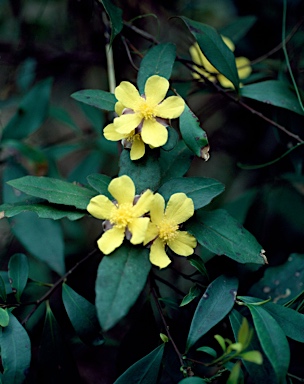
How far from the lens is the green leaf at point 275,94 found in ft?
2.84

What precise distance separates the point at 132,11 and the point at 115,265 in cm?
94

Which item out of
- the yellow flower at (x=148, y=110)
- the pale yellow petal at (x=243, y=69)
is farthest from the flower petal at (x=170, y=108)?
the pale yellow petal at (x=243, y=69)

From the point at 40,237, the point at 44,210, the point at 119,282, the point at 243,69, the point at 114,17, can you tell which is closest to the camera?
the point at 119,282

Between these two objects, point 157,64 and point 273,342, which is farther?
point 157,64

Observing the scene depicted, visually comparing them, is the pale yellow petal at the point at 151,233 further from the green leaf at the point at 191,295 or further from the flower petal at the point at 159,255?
the green leaf at the point at 191,295

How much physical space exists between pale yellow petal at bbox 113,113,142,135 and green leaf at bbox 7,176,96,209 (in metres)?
0.12

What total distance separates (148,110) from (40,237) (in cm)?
41

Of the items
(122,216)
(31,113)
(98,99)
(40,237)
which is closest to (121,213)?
(122,216)

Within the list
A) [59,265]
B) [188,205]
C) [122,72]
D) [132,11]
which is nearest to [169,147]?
[188,205]

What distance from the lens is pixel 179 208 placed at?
0.68m

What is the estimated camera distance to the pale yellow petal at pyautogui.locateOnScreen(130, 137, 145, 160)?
70cm

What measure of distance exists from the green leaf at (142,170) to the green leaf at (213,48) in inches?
9.7

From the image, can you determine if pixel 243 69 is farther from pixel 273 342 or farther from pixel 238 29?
pixel 273 342

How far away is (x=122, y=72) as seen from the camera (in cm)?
125
